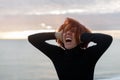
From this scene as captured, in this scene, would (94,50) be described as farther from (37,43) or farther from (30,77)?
(30,77)

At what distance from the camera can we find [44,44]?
3.85 meters

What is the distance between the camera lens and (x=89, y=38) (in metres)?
3.72

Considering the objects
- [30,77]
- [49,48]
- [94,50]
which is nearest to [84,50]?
[94,50]

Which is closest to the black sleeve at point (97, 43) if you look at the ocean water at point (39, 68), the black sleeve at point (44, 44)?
the black sleeve at point (44, 44)

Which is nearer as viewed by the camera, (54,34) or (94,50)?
(94,50)

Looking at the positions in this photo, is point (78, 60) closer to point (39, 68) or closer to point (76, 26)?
point (76, 26)

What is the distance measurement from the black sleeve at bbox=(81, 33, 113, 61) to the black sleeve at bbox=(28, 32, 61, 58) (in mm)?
245

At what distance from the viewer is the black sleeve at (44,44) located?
3744 millimetres

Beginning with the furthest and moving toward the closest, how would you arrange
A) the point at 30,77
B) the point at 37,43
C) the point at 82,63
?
1. the point at 30,77
2. the point at 37,43
3. the point at 82,63

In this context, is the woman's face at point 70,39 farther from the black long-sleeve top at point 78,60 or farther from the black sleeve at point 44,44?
the black sleeve at point 44,44

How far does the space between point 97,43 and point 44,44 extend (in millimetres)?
445

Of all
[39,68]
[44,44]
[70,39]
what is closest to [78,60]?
[70,39]

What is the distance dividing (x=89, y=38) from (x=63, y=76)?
0.37m

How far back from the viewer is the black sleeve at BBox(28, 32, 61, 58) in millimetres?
3744
